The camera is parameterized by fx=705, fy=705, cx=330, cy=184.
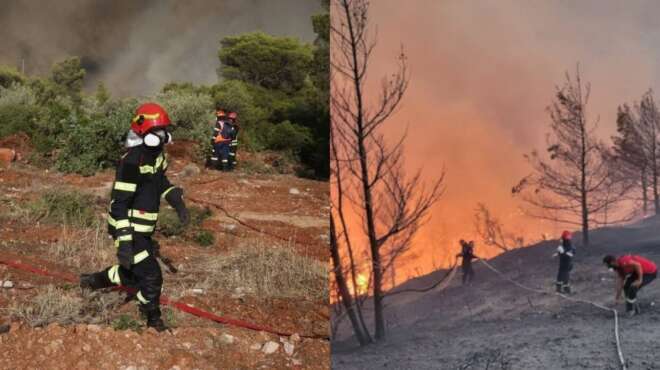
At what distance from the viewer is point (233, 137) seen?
6.88 metres

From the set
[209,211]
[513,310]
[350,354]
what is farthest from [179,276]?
[513,310]

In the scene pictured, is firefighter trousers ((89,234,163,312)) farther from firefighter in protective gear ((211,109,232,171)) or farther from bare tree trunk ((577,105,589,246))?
firefighter in protective gear ((211,109,232,171))

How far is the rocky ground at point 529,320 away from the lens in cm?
149

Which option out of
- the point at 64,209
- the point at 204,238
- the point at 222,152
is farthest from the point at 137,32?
the point at 204,238

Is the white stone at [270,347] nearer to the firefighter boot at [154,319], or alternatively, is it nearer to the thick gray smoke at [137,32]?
the firefighter boot at [154,319]

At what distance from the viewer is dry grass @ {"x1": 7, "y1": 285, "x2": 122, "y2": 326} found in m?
3.53

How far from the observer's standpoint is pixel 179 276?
4.62 meters

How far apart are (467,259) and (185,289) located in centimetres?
297

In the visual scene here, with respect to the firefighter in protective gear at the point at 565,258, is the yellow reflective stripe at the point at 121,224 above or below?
above

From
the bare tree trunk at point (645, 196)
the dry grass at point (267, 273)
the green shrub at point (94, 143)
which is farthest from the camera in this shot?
the green shrub at point (94, 143)

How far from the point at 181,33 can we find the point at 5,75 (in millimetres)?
1754

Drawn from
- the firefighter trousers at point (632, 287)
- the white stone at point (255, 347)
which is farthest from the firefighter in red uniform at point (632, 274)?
the white stone at point (255, 347)

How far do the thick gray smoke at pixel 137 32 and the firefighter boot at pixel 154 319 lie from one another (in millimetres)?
3734

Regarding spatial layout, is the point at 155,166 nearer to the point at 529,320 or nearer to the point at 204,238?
the point at 529,320
